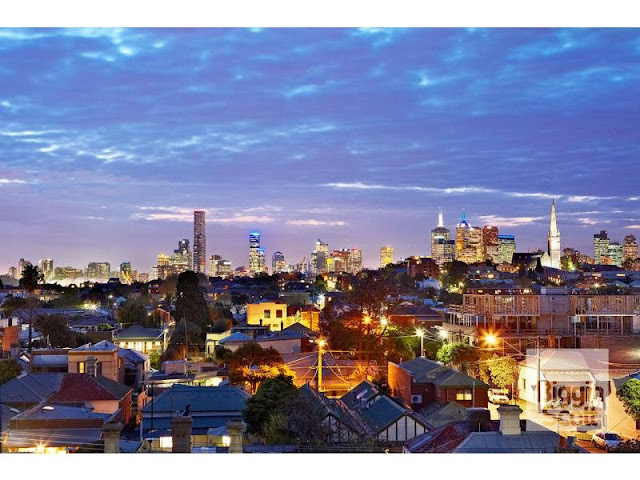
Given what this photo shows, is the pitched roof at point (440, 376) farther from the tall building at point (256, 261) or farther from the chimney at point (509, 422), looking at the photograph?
the tall building at point (256, 261)

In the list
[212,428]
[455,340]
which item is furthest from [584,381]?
[455,340]

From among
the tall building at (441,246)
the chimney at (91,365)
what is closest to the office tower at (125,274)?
the tall building at (441,246)

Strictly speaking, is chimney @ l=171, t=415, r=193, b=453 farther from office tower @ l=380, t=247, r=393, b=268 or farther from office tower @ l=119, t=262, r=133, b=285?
office tower @ l=380, t=247, r=393, b=268

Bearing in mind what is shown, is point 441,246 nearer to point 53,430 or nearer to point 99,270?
point 99,270

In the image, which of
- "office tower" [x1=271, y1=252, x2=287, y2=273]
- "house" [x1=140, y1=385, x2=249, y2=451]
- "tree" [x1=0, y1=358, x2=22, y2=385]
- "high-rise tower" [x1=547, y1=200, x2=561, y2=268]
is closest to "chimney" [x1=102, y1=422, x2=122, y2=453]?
"house" [x1=140, y1=385, x2=249, y2=451]

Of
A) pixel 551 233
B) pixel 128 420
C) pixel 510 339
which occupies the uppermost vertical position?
pixel 551 233

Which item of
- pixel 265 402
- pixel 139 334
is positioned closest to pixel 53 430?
pixel 265 402

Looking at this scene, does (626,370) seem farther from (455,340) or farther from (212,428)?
(212,428)
